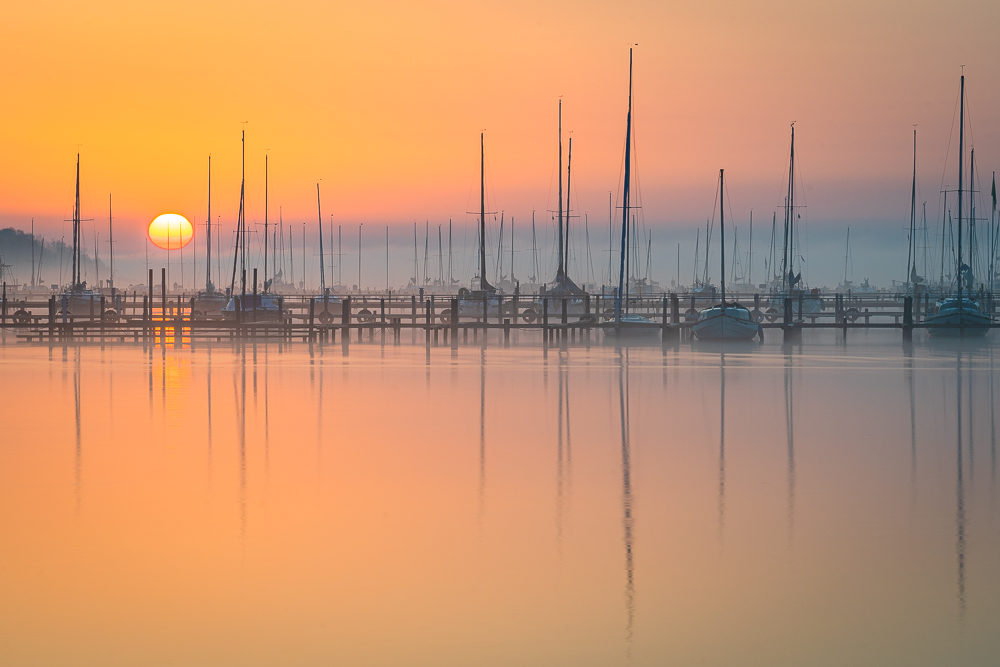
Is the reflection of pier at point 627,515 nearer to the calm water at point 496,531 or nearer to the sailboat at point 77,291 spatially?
the calm water at point 496,531

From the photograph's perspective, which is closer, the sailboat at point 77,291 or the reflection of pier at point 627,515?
the reflection of pier at point 627,515

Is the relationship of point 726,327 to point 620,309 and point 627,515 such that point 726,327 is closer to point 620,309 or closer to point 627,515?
point 620,309

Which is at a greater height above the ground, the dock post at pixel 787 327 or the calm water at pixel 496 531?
the dock post at pixel 787 327

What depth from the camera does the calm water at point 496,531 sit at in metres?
6.80

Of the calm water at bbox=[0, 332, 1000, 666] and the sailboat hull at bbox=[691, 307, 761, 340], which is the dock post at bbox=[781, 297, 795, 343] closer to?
the sailboat hull at bbox=[691, 307, 761, 340]

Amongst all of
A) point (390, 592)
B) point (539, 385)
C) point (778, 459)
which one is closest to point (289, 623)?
point (390, 592)

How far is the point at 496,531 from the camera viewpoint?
959cm

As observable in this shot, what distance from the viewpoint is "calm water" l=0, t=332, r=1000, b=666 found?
22.3 ft

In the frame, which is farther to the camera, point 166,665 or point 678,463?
point 678,463

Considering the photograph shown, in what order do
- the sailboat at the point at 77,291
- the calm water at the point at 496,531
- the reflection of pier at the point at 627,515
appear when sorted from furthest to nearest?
the sailboat at the point at 77,291
the reflection of pier at the point at 627,515
the calm water at the point at 496,531

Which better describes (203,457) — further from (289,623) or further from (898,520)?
(898,520)

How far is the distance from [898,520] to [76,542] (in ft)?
23.3

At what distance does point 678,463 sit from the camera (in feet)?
43.7

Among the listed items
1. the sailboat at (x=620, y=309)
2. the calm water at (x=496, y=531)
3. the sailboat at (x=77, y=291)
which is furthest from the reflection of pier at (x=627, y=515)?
the sailboat at (x=77, y=291)
